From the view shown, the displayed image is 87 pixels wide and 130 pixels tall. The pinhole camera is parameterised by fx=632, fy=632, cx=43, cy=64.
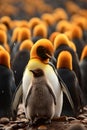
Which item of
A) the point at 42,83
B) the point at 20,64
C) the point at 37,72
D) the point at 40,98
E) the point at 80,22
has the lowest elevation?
the point at 40,98

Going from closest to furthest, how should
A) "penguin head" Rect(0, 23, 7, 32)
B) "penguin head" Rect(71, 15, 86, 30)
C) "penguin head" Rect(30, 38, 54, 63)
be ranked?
"penguin head" Rect(30, 38, 54, 63) < "penguin head" Rect(0, 23, 7, 32) < "penguin head" Rect(71, 15, 86, 30)

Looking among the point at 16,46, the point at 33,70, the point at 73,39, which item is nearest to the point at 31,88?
the point at 33,70

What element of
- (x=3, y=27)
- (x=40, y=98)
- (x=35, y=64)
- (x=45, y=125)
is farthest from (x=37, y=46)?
(x=3, y=27)

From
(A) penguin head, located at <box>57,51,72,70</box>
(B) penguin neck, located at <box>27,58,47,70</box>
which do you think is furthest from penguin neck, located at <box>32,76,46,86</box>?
(A) penguin head, located at <box>57,51,72,70</box>

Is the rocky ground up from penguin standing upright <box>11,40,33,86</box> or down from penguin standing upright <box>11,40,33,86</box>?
down

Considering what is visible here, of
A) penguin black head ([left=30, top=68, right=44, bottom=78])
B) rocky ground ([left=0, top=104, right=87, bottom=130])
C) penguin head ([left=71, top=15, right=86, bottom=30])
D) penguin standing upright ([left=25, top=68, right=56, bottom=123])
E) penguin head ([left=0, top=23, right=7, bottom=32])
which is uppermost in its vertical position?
penguin head ([left=71, top=15, right=86, bottom=30])

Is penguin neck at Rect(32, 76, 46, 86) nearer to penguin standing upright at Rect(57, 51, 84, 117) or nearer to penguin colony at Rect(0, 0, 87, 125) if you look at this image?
penguin colony at Rect(0, 0, 87, 125)

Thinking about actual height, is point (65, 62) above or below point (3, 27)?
below

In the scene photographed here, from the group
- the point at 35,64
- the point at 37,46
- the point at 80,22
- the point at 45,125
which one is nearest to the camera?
the point at 45,125

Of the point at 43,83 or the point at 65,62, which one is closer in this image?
the point at 43,83

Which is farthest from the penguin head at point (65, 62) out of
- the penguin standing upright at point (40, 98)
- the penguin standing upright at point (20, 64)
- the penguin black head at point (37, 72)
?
the penguin standing upright at point (20, 64)

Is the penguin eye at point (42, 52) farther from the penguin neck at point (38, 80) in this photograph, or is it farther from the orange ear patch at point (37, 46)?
the penguin neck at point (38, 80)

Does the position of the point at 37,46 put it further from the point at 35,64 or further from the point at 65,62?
the point at 65,62

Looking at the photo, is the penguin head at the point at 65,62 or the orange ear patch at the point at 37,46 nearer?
the orange ear patch at the point at 37,46
